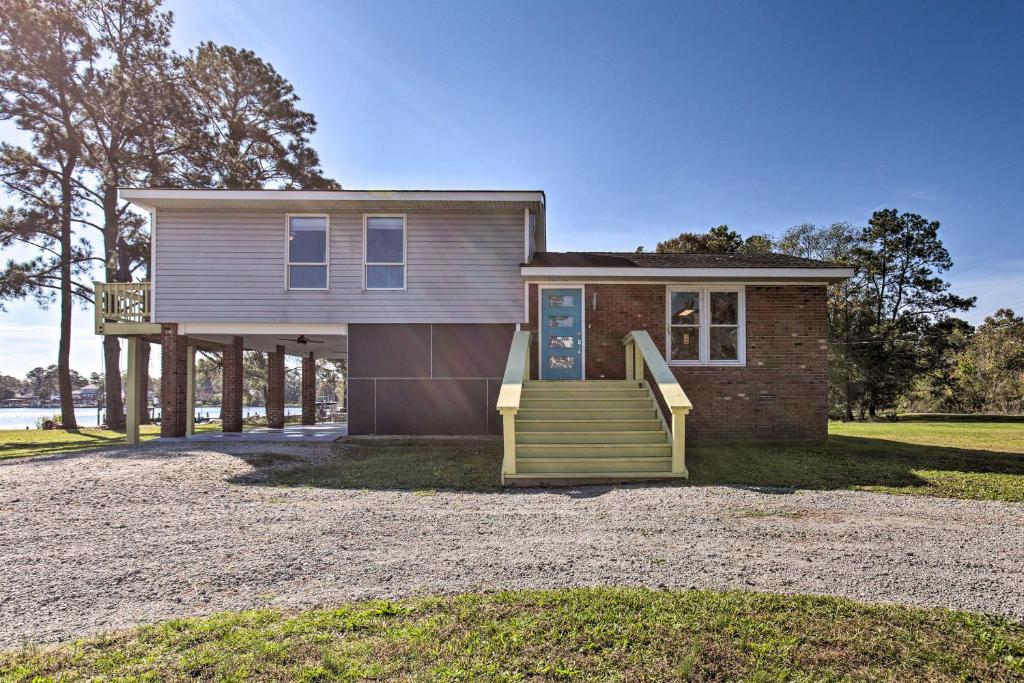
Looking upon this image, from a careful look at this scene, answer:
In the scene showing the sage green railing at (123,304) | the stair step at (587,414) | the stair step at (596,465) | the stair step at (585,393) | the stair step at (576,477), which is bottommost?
the stair step at (576,477)

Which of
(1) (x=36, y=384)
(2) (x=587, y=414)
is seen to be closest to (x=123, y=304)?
(2) (x=587, y=414)

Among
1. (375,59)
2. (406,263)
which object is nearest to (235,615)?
(406,263)

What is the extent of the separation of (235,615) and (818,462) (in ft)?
26.9

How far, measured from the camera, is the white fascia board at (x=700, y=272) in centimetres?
1127

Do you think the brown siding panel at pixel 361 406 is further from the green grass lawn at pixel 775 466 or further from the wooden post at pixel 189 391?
the wooden post at pixel 189 391

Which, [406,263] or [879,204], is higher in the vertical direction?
[879,204]

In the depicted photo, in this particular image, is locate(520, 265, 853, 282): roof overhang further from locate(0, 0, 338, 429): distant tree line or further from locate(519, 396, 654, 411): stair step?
locate(0, 0, 338, 429): distant tree line

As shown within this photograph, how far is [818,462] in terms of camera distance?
874 centimetres

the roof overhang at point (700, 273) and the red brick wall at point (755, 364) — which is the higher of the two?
the roof overhang at point (700, 273)

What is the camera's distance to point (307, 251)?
495 inches

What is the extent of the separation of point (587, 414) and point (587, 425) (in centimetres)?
43

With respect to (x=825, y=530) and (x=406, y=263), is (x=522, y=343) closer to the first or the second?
(x=406, y=263)

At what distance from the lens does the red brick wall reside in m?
11.6

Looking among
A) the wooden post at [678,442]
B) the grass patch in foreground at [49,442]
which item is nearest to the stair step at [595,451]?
the wooden post at [678,442]
